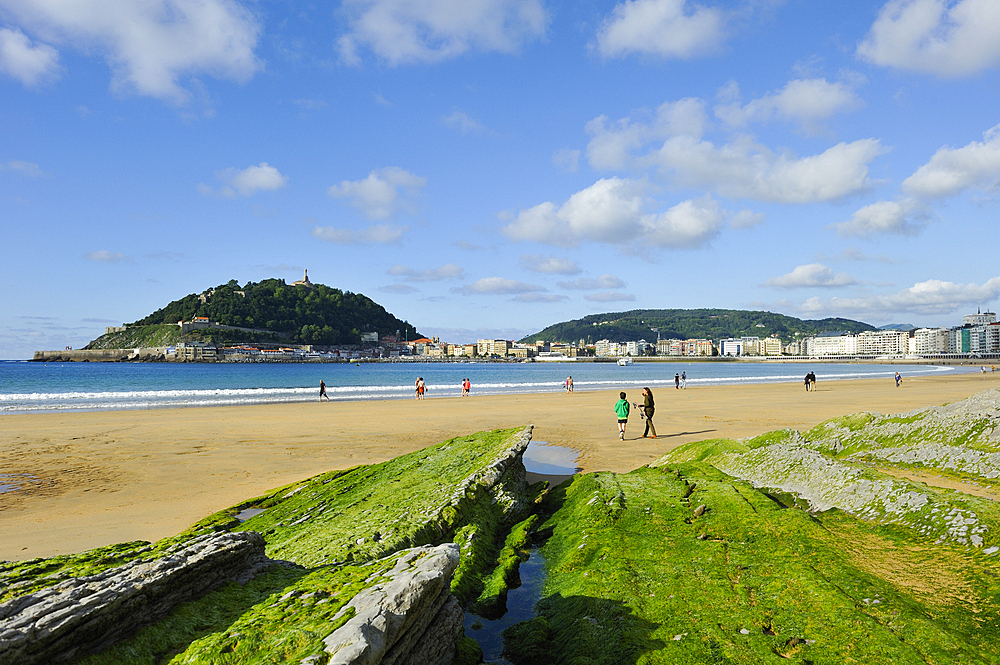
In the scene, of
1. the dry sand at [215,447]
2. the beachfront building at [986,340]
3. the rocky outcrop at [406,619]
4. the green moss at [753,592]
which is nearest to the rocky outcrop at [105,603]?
the rocky outcrop at [406,619]

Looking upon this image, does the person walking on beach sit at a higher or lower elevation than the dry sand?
higher

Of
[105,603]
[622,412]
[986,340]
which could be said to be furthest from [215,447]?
[986,340]

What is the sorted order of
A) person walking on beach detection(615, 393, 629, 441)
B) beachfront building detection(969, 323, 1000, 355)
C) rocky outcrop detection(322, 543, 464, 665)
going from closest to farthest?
rocky outcrop detection(322, 543, 464, 665)
person walking on beach detection(615, 393, 629, 441)
beachfront building detection(969, 323, 1000, 355)

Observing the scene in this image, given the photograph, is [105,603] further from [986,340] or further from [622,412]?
[986,340]

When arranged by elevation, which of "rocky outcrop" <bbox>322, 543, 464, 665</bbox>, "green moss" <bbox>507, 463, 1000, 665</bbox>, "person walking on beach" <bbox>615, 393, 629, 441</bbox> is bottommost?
"person walking on beach" <bbox>615, 393, 629, 441</bbox>

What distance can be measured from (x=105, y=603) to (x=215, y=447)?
1593 centimetres

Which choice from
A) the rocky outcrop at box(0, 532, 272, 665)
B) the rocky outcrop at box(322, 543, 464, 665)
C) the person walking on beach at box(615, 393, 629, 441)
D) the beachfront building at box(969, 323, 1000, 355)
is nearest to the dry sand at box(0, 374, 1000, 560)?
the person walking on beach at box(615, 393, 629, 441)

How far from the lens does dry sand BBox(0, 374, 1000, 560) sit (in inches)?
365

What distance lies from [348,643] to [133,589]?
1429 mm

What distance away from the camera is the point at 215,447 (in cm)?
1691

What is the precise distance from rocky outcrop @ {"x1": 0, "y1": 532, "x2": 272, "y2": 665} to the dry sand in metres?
5.54

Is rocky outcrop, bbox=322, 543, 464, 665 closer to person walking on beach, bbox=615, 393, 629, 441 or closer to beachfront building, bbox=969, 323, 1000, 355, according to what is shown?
person walking on beach, bbox=615, 393, 629, 441

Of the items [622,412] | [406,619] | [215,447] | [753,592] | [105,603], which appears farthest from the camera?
[215,447]

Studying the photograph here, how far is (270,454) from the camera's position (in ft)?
51.1
